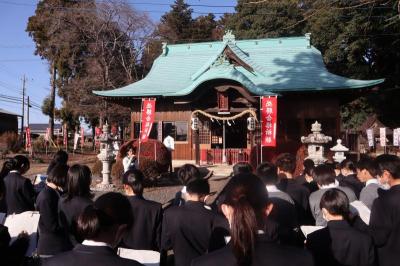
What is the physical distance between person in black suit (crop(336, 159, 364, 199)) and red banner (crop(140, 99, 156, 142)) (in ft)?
27.4

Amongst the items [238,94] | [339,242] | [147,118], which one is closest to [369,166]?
[339,242]

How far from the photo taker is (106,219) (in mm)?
2092

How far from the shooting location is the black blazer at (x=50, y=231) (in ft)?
11.4

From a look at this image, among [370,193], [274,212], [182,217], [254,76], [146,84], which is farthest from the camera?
[146,84]

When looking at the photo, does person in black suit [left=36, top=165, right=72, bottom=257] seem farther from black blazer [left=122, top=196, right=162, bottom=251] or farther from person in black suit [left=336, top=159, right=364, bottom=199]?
person in black suit [left=336, top=159, right=364, bottom=199]

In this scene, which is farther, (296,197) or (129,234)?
(296,197)

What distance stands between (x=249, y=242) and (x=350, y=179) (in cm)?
410

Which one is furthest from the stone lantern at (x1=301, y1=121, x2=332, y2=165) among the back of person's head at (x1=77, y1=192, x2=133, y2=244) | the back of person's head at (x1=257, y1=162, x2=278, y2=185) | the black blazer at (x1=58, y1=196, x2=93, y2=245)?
the back of person's head at (x1=77, y1=192, x2=133, y2=244)

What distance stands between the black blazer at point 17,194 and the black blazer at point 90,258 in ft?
9.17

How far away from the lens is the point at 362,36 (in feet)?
80.4

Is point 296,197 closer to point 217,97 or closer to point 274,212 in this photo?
point 274,212

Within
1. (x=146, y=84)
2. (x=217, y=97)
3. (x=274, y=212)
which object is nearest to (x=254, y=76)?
(x=217, y=97)

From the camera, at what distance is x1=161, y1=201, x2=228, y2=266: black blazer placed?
127 inches

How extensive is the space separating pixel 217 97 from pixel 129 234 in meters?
14.2
